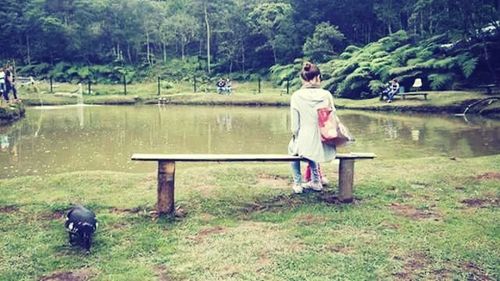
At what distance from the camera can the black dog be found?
400cm

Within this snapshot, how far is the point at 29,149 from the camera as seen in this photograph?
10016mm

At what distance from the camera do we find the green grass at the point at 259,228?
11.9 feet

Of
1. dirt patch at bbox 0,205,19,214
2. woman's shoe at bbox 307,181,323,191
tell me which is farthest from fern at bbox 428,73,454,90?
dirt patch at bbox 0,205,19,214

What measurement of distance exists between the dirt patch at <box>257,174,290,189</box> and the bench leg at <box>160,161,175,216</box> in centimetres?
147

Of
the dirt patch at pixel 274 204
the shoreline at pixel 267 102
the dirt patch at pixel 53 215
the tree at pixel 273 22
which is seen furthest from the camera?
the tree at pixel 273 22

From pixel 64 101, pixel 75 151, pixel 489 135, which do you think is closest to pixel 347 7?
pixel 64 101

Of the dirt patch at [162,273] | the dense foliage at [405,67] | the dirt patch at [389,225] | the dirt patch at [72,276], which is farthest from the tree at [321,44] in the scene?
the dirt patch at [72,276]

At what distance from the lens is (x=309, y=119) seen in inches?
208

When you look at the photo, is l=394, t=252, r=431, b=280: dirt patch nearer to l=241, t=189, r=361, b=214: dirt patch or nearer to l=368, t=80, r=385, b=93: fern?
l=241, t=189, r=361, b=214: dirt patch

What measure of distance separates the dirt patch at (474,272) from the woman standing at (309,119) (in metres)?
1.88

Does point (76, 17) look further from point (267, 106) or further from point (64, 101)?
point (267, 106)

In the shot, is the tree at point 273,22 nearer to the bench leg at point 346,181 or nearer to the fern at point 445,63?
the fern at point 445,63

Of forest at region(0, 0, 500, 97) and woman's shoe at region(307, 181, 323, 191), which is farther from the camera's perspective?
forest at region(0, 0, 500, 97)

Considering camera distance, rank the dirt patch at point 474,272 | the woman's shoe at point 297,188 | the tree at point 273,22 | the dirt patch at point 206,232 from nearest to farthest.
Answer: the dirt patch at point 474,272 → the dirt patch at point 206,232 → the woman's shoe at point 297,188 → the tree at point 273,22
